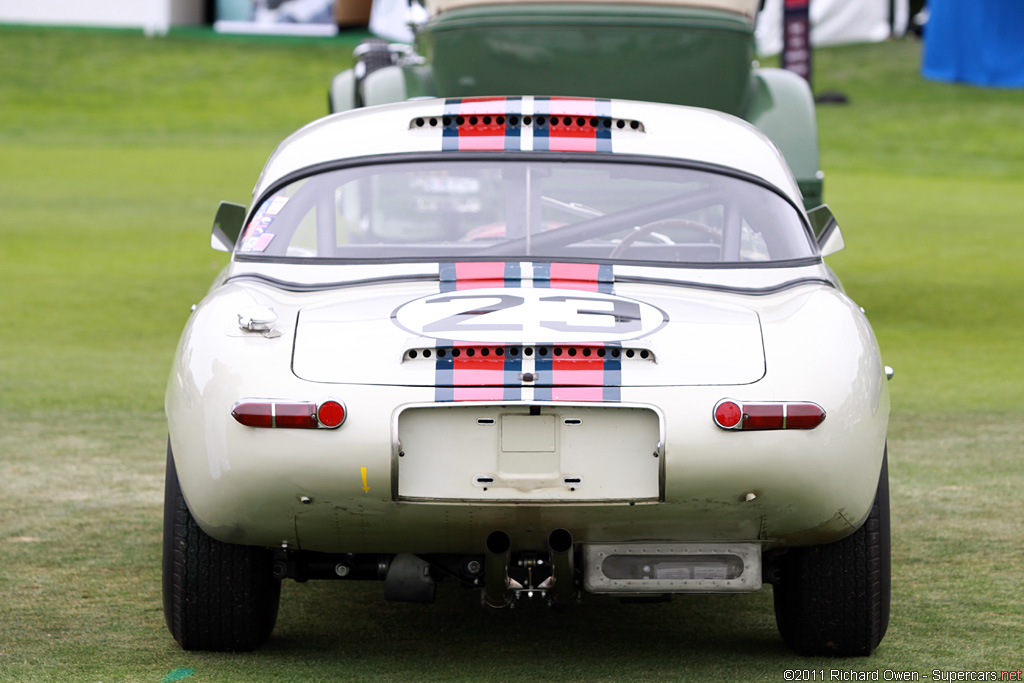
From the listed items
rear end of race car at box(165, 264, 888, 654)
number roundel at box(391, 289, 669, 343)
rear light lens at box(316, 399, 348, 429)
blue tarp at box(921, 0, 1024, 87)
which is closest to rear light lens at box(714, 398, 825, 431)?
rear end of race car at box(165, 264, 888, 654)

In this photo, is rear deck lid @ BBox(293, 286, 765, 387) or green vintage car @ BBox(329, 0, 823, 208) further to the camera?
green vintage car @ BBox(329, 0, 823, 208)

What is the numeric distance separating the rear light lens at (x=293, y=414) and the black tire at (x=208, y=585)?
54 centimetres

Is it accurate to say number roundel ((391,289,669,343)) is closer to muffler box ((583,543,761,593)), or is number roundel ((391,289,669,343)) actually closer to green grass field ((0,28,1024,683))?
muffler box ((583,543,761,593))

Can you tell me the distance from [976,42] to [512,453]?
33.1m

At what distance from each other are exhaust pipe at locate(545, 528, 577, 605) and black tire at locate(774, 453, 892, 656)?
639 mm

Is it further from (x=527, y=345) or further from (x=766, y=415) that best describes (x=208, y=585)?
(x=766, y=415)

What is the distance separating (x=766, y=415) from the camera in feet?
11.2

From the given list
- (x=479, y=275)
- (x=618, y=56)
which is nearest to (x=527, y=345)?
(x=479, y=275)

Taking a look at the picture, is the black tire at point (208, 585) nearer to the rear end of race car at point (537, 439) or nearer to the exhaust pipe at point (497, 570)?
the rear end of race car at point (537, 439)

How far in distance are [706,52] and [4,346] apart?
4.71 m

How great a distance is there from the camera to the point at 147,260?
13422mm

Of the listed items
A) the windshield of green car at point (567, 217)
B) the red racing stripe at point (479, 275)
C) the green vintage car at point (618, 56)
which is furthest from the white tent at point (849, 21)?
the red racing stripe at point (479, 275)

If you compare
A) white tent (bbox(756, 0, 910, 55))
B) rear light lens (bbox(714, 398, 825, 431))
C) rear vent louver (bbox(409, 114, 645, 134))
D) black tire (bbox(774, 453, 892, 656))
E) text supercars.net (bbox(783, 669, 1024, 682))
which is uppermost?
rear vent louver (bbox(409, 114, 645, 134))

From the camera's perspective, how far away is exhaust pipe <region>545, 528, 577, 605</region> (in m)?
3.54
